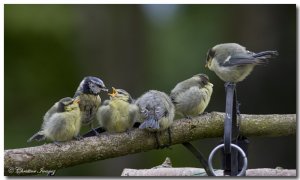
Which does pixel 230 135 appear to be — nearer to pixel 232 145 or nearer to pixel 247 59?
pixel 232 145

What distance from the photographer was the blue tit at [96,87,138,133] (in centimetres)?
222

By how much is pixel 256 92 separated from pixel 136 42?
2.09 ft

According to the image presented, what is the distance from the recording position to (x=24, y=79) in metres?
3.59

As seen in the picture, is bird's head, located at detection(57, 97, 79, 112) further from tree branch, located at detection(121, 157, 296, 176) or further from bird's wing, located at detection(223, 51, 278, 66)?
bird's wing, located at detection(223, 51, 278, 66)

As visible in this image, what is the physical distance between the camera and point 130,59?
3.70 m

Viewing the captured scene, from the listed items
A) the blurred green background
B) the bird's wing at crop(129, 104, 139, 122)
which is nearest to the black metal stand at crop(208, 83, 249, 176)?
the bird's wing at crop(129, 104, 139, 122)

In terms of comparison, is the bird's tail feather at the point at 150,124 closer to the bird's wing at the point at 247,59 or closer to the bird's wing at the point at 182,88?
the bird's wing at the point at 182,88

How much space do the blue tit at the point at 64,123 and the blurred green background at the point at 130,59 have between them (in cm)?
111

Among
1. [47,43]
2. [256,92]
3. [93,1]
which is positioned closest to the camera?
[93,1]

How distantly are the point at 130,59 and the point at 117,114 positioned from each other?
1.50 m

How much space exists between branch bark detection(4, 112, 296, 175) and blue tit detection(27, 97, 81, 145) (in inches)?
1.0

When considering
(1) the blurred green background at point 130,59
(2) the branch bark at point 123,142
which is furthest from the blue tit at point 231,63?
(1) the blurred green background at point 130,59

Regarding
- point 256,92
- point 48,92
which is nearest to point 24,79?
point 48,92

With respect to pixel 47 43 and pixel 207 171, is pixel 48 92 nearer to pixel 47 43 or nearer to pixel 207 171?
pixel 47 43
